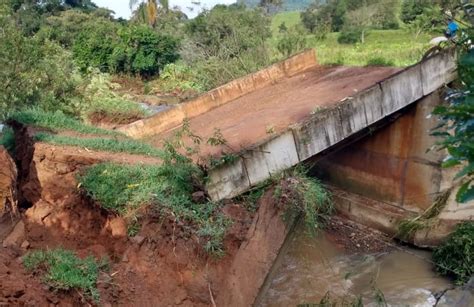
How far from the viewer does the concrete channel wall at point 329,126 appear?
7066mm

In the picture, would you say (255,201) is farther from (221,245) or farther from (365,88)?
(365,88)

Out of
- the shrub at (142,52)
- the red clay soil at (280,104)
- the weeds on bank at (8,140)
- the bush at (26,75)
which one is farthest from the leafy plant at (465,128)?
the shrub at (142,52)

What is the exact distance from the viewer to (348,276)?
8.66m

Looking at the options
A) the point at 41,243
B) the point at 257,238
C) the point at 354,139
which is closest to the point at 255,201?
the point at 257,238

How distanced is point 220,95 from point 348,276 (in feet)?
16.9

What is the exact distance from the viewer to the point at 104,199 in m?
6.41

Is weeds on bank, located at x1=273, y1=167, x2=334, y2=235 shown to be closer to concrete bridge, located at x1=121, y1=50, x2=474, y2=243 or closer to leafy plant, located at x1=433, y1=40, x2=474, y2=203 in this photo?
concrete bridge, located at x1=121, y1=50, x2=474, y2=243

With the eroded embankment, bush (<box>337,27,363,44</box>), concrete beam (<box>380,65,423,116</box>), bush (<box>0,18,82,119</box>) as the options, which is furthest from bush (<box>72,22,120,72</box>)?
the eroded embankment

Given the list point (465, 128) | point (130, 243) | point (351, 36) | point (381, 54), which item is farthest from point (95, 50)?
point (465, 128)

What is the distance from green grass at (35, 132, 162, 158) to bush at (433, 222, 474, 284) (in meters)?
5.05

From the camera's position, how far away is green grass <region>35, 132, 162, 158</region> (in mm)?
7684

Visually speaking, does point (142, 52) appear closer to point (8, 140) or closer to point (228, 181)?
point (8, 140)

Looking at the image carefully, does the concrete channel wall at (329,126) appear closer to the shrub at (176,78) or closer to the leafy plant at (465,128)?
the leafy plant at (465,128)

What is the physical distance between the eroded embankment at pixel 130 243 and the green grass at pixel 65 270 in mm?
73
